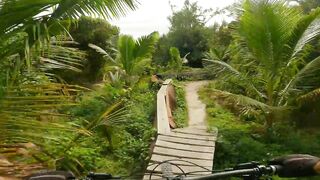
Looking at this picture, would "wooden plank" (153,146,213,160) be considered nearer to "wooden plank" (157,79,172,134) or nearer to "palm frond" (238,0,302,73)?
"wooden plank" (157,79,172,134)

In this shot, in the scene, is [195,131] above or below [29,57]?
below

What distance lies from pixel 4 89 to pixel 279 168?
5.70ft

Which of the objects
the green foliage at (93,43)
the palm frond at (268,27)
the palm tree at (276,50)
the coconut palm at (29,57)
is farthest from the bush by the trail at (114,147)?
the green foliage at (93,43)

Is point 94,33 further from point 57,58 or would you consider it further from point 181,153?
point 57,58

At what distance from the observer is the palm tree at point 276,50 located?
24.2 ft

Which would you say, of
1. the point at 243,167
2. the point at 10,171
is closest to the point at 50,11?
the point at 10,171

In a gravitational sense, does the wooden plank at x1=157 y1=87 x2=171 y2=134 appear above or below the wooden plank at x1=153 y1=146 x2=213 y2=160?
above

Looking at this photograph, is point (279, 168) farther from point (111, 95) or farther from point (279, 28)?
point (111, 95)

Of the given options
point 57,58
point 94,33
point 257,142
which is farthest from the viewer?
point 94,33

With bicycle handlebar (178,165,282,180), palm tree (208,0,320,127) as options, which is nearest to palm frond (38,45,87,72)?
bicycle handlebar (178,165,282,180)

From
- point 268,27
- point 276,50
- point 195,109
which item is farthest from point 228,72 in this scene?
point 195,109

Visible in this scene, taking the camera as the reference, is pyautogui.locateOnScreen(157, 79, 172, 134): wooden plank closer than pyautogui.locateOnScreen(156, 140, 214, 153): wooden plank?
No

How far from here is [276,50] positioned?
297 inches

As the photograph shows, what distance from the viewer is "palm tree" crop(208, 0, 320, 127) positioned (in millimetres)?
7379
